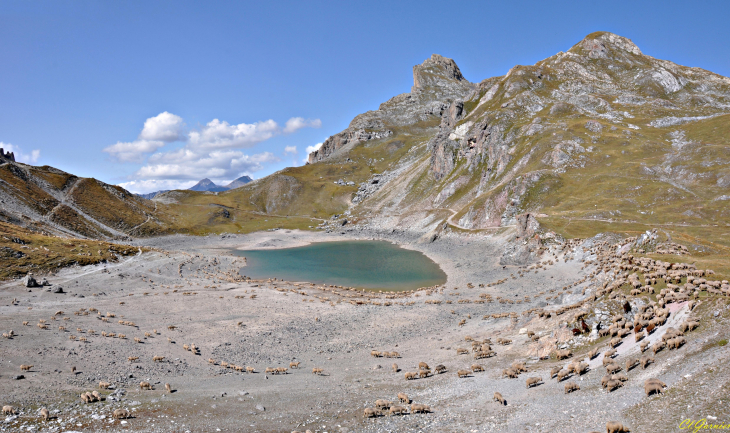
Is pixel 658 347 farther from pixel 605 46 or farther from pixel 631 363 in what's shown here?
pixel 605 46

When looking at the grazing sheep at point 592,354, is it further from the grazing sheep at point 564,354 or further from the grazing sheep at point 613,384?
the grazing sheep at point 613,384

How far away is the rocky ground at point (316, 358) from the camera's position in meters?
16.9

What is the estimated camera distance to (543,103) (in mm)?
146625

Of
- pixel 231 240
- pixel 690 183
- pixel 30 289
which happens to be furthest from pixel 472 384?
pixel 231 240

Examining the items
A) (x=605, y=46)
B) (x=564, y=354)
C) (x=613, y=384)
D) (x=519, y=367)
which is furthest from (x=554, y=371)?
(x=605, y=46)

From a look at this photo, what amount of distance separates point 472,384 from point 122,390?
23.7 metres

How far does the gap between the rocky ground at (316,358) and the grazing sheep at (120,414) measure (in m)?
0.48

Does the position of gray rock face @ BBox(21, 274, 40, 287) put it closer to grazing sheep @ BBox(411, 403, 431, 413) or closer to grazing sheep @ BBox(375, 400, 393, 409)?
grazing sheep @ BBox(375, 400, 393, 409)

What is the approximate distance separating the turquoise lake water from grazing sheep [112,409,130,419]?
48461mm

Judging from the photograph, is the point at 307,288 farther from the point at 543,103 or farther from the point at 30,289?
the point at 543,103

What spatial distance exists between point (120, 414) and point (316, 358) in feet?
53.1

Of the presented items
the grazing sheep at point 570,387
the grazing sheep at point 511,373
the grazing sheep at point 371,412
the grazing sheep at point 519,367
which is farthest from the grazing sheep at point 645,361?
the grazing sheep at point 371,412

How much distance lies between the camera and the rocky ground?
16906 millimetres

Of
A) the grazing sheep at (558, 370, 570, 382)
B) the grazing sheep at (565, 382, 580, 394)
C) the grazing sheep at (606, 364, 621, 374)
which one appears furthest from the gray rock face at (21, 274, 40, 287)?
the grazing sheep at (606, 364, 621, 374)
